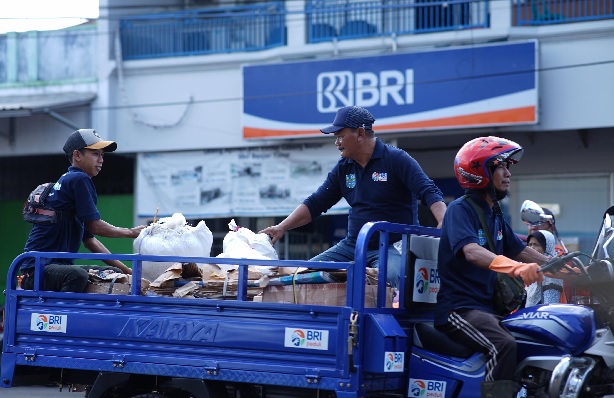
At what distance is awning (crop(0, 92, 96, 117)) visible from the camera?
57.3ft

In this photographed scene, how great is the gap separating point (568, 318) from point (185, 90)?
14.2m

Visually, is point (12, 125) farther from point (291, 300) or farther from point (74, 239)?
point (291, 300)

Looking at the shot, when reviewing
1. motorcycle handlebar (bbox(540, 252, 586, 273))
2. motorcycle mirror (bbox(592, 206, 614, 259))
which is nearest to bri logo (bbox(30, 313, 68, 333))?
motorcycle handlebar (bbox(540, 252, 586, 273))

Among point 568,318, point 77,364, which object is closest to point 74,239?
point 77,364

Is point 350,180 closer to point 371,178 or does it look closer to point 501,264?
point 371,178

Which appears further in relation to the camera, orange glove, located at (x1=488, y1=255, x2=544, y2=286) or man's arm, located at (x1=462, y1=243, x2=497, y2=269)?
man's arm, located at (x1=462, y1=243, x2=497, y2=269)

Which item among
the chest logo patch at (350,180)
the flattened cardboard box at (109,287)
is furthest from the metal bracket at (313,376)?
the chest logo patch at (350,180)

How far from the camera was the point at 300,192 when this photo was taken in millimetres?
17328

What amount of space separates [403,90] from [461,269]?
1121cm

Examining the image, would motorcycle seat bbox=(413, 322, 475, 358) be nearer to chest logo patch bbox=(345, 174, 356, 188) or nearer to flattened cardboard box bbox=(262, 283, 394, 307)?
flattened cardboard box bbox=(262, 283, 394, 307)

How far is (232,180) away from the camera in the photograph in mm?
17938

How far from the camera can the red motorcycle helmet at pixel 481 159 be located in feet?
17.4

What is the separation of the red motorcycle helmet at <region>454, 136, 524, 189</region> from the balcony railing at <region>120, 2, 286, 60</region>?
13154 mm

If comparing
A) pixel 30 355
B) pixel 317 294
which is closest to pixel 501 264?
pixel 317 294
